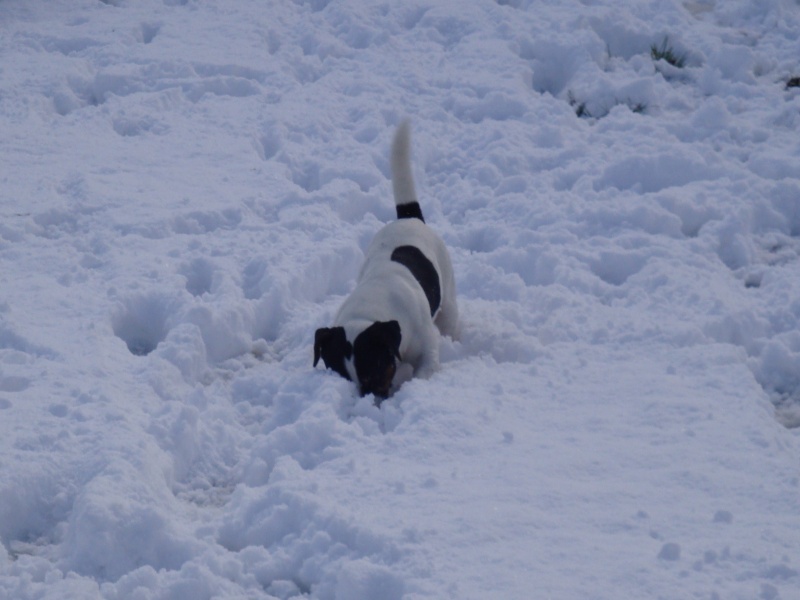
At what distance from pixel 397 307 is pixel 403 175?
1.10m

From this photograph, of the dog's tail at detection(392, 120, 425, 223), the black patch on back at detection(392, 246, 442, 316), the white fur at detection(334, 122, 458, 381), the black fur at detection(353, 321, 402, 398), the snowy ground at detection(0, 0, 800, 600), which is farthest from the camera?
the dog's tail at detection(392, 120, 425, 223)

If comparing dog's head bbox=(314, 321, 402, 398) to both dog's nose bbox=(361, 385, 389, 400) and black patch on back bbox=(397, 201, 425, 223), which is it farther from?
black patch on back bbox=(397, 201, 425, 223)

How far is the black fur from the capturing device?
16.1ft

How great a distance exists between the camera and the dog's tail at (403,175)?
6.05 meters

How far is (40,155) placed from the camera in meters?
7.60

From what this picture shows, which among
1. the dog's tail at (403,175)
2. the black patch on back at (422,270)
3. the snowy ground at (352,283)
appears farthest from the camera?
the dog's tail at (403,175)

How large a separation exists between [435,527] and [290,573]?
57cm

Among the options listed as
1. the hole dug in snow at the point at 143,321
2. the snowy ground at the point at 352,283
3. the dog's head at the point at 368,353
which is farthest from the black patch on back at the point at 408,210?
the hole dug in snow at the point at 143,321

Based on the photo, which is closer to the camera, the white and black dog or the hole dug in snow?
the white and black dog

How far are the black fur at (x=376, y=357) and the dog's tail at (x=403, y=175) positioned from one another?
4.35 feet

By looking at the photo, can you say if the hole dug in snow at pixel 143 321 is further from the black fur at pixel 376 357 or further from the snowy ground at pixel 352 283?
the black fur at pixel 376 357

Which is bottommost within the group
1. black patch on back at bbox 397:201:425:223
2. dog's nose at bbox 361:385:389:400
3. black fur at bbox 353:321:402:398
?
dog's nose at bbox 361:385:389:400

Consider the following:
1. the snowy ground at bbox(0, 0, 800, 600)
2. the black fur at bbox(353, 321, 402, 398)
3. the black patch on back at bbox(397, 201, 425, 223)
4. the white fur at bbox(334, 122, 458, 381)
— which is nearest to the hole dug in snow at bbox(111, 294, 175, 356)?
the snowy ground at bbox(0, 0, 800, 600)

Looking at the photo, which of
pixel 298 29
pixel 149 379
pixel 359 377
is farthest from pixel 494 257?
pixel 298 29
